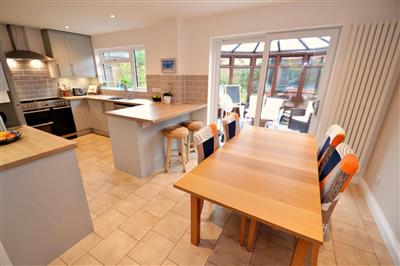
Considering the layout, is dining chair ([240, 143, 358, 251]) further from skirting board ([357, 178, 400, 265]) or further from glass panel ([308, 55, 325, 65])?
glass panel ([308, 55, 325, 65])

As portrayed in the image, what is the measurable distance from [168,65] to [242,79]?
1.63 meters

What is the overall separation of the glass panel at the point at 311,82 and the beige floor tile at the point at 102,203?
298 centimetres

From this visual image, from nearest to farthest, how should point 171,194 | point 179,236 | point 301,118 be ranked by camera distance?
point 179,236
point 171,194
point 301,118

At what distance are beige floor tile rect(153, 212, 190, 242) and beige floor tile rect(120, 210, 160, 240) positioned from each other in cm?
8

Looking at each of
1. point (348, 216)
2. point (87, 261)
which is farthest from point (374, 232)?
point (87, 261)

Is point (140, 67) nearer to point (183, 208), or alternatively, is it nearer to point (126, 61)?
point (126, 61)

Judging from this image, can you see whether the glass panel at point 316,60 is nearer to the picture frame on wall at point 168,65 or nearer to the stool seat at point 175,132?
the stool seat at point 175,132

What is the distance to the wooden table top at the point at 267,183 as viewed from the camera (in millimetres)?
872

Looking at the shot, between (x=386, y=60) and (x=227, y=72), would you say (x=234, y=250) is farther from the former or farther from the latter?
(x=227, y=72)

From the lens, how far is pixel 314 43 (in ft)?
7.69

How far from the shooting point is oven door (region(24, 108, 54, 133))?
10.3ft

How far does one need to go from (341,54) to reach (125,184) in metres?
3.26

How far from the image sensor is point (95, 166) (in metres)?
2.75

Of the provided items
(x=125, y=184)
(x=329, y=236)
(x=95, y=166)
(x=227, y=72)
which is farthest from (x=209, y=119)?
(x=329, y=236)
